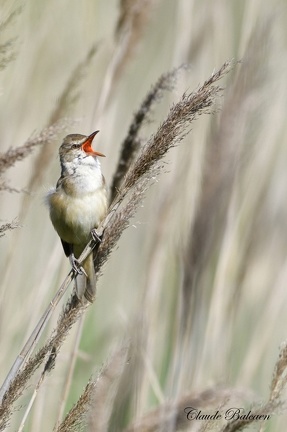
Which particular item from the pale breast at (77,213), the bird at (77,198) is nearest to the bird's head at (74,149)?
the bird at (77,198)

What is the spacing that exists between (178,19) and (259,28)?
102 cm

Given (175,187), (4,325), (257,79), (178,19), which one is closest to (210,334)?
(175,187)

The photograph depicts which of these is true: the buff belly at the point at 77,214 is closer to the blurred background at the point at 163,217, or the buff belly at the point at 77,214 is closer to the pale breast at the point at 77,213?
the pale breast at the point at 77,213

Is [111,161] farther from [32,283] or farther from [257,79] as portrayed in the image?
[257,79]

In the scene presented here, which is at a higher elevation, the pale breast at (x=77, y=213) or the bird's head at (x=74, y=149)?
the bird's head at (x=74, y=149)

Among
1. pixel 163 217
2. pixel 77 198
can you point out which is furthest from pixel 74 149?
pixel 163 217

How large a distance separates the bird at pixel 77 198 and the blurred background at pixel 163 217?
0.26 feet

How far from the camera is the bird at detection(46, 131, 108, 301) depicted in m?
2.73

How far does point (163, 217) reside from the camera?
2.39 m

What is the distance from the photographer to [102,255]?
1.76m

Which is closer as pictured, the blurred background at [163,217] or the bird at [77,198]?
the blurred background at [163,217]

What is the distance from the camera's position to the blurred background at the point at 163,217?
6.08 ft


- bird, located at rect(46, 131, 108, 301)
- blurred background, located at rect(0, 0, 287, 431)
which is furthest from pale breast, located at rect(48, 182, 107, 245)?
blurred background, located at rect(0, 0, 287, 431)

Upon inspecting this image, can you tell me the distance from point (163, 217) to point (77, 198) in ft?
1.76
